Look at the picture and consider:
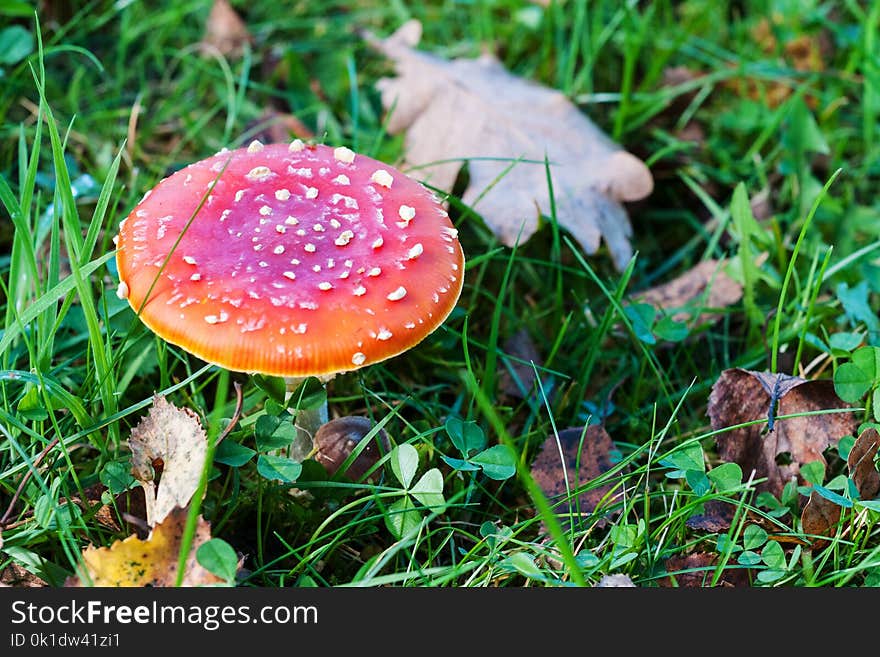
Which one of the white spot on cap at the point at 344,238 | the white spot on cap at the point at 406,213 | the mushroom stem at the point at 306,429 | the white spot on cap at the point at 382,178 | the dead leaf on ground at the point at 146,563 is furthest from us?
the mushroom stem at the point at 306,429

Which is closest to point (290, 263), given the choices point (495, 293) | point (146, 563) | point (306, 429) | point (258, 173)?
point (258, 173)

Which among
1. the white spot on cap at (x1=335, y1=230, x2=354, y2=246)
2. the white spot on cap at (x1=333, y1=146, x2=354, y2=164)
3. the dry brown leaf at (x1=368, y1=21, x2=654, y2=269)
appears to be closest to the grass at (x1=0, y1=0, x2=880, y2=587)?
the dry brown leaf at (x1=368, y1=21, x2=654, y2=269)

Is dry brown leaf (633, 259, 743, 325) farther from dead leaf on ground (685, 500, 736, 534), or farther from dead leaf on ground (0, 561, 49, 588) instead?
dead leaf on ground (0, 561, 49, 588)

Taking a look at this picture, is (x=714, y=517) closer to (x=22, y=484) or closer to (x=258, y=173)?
(x=258, y=173)

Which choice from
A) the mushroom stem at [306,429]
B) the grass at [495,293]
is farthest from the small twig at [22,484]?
the mushroom stem at [306,429]

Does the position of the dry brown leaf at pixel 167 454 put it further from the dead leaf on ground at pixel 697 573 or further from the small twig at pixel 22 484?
the dead leaf on ground at pixel 697 573

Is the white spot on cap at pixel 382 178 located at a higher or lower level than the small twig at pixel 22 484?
higher

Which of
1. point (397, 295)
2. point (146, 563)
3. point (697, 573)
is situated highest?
point (397, 295)
